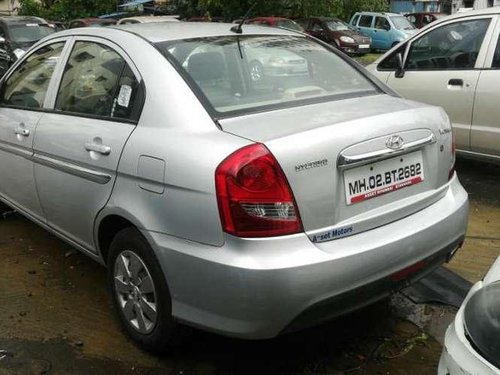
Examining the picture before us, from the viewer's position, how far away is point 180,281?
2541mm

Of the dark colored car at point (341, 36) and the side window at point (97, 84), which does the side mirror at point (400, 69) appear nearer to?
the side window at point (97, 84)

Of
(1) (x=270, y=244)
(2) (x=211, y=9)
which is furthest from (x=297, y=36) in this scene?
(2) (x=211, y=9)

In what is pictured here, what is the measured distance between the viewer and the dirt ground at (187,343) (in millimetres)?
2895

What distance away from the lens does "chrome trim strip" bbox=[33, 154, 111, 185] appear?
2949mm

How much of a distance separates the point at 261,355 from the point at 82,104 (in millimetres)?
1680

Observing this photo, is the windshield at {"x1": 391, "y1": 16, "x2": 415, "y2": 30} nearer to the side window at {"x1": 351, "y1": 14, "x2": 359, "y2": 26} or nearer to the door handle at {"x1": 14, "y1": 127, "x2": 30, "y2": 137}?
the side window at {"x1": 351, "y1": 14, "x2": 359, "y2": 26}

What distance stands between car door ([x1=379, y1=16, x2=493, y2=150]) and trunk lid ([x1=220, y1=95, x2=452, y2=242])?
262 centimetres

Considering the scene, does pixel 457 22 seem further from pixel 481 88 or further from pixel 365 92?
→ pixel 365 92

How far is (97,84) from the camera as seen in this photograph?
10.8 feet

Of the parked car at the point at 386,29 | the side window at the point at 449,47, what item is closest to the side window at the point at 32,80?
the side window at the point at 449,47

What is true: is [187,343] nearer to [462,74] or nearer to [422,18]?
[462,74]

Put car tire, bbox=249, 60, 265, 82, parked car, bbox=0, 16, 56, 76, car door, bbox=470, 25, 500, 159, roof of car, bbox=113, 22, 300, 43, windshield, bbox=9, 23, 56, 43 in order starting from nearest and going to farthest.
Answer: car tire, bbox=249, 60, 265, 82
roof of car, bbox=113, 22, 300, 43
car door, bbox=470, 25, 500, 159
parked car, bbox=0, 16, 56, 76
windshield, bbox=9, 23, 56, 43

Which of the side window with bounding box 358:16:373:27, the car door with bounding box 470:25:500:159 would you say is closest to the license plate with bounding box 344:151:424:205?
the car door with bounding box 470:25:500:159

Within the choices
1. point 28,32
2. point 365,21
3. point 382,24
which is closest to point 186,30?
point 28,32
